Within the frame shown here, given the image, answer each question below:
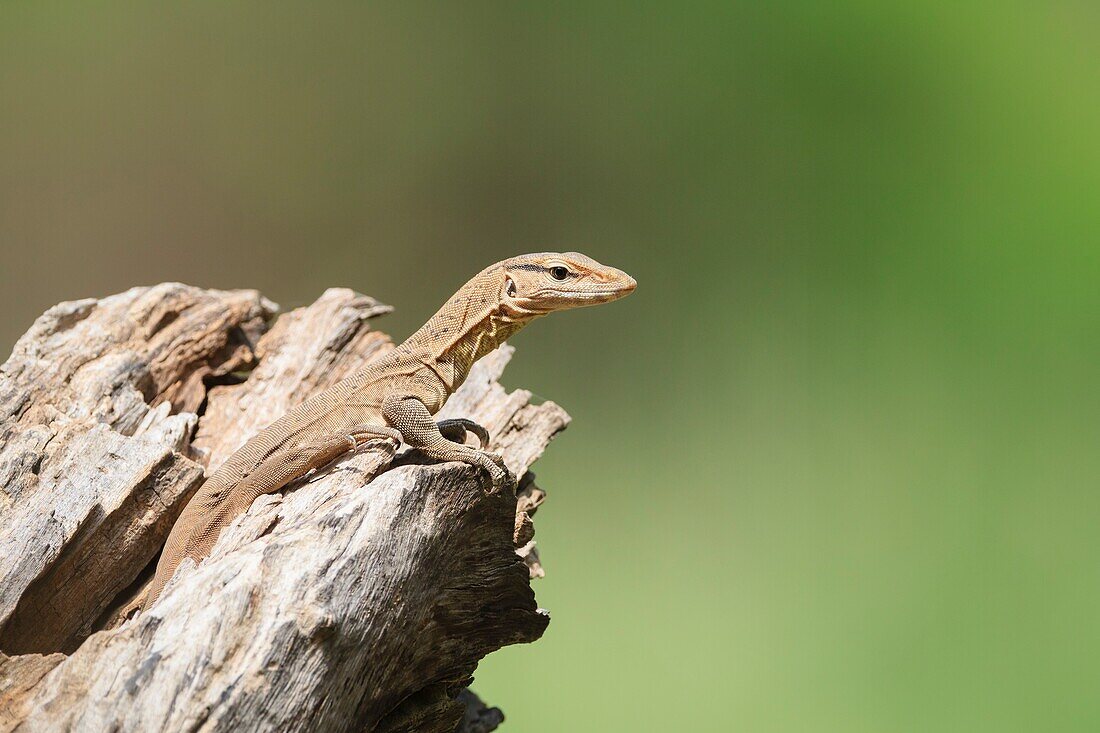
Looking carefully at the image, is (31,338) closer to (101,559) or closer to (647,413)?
(101,559)

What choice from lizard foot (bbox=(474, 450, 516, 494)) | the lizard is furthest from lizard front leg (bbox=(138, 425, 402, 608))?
lizard foot (bbox=(474, 450, 516, 494))

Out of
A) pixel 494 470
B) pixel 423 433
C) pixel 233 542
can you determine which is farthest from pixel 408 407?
pixel 233 542

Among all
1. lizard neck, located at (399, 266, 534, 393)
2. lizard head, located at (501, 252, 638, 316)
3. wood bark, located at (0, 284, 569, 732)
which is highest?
lizard head, located at (501, 252, 638, 316)

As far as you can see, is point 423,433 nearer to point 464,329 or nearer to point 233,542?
point 464,329

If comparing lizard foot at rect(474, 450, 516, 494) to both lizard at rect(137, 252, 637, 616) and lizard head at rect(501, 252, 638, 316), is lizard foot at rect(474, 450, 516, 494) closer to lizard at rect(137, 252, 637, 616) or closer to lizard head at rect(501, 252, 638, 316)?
lizard at rect(137, 252, 637, 616)

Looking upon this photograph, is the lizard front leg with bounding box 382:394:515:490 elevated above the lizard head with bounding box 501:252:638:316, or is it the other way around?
the lizard head with bounding box 501:252:638:316
